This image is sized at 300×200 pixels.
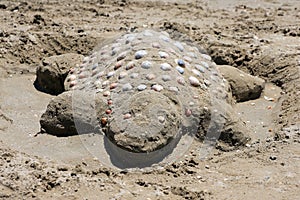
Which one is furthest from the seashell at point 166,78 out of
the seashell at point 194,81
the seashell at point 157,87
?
the seashell at point 194,81

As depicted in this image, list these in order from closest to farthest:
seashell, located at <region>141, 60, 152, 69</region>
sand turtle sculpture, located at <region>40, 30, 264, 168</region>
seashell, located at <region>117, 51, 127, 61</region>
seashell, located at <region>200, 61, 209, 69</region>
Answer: sand turtle sculpture, located at <region>40, 30, 264, 168</region>, seashell, located at <region>141, 60, 152, 69</region>, seashell, located at <region>117, 51, 127, 61</region>, seashell, located at <region>200, 61, 209, 69</region>

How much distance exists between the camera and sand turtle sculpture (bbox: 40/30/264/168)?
452 centimetres

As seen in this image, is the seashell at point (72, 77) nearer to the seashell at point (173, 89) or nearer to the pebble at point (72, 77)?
the pebble at point (72, 77)

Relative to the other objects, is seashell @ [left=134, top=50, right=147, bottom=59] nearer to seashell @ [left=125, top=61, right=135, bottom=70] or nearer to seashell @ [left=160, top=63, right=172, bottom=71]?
seashell @ [left=125, top=61, right=135, bottom=70]

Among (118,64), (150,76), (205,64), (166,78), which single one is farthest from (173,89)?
(205,64)

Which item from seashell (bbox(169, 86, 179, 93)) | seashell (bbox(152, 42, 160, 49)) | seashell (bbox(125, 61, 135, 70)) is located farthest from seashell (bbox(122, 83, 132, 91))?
seashell (bbox(152, 42, 160, 49))

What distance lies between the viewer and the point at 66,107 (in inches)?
194

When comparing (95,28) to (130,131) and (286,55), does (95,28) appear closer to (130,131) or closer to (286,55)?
(286,55)

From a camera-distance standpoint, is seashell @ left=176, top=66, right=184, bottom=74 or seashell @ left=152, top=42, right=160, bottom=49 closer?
seashell @ left=176, top=66, right=184, bottom=74

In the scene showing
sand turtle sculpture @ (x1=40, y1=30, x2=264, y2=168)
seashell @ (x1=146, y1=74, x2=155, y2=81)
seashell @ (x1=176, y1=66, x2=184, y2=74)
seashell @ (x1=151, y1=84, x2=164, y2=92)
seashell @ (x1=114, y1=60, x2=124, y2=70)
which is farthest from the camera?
seashell @ (x1=114, y1=60, x2=124, y2=70)

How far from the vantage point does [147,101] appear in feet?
15.2

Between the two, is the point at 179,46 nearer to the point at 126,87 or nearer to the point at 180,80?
the point at 180,80

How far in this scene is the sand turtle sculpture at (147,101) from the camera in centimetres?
452

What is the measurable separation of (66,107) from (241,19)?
4010mm
